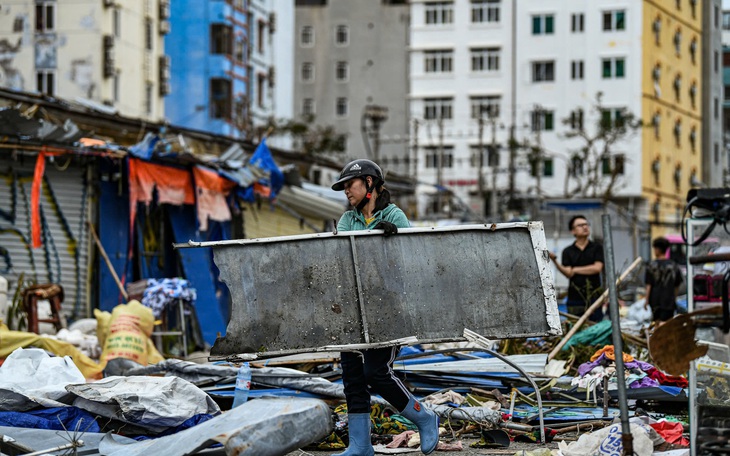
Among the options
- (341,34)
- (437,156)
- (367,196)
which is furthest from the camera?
(341,34)

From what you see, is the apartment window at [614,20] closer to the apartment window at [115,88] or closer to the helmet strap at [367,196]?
the apartment window at [115,88]

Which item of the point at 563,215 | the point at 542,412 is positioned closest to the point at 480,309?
the point at 542,412

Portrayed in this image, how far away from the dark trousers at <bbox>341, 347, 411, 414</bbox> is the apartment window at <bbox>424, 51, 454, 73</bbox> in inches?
2677

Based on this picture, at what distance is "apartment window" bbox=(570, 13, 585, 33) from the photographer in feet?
238

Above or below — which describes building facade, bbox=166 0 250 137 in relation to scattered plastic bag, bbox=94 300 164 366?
above

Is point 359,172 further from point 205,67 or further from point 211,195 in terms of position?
point 205,67

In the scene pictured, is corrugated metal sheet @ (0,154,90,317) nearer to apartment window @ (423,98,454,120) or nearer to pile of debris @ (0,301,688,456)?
pile of debris @ (0,301,688,456)

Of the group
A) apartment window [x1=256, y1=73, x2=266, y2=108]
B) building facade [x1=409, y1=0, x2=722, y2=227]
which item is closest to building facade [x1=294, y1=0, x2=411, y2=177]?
building facade [x1=409, y1=0, x2=722, y2=227]

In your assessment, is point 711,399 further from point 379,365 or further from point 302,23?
point 302,23

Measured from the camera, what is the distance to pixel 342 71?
274 feet

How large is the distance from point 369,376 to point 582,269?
6.35m

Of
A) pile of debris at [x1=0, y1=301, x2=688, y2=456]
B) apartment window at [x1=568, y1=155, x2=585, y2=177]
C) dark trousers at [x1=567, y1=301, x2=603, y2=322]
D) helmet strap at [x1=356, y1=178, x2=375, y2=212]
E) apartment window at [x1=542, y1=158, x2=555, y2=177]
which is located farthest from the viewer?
apartment window at [x1=542, y1=158, x2=555, y2=177]

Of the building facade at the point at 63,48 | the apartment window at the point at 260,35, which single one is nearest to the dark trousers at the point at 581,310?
the building facade at the point at 63,48

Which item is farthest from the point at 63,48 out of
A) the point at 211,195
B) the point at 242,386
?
the point at 242,386
